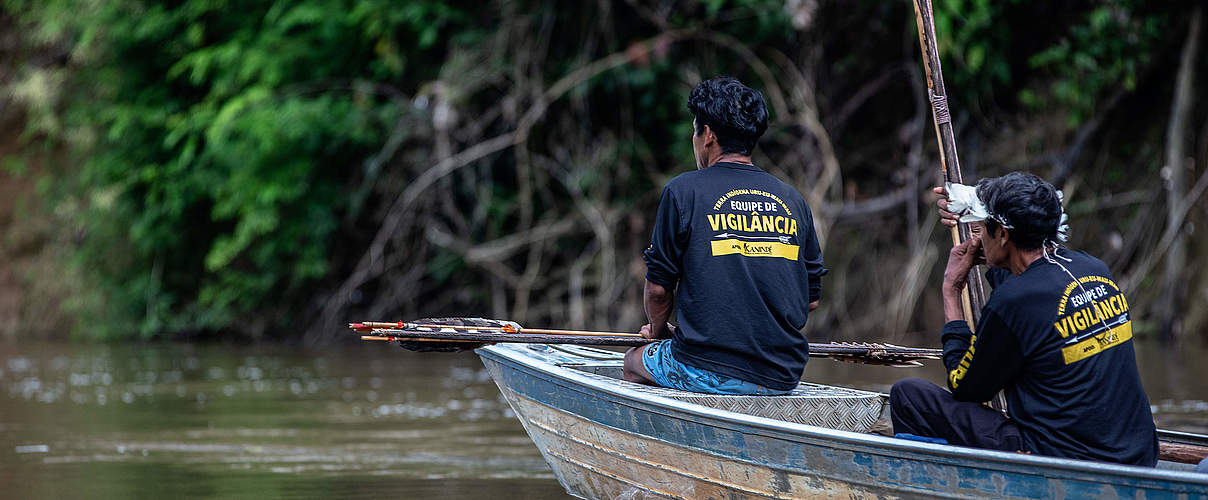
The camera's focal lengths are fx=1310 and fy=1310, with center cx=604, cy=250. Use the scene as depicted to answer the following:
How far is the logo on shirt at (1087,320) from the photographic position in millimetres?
3160

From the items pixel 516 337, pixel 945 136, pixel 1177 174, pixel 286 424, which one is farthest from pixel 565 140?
pixel 945 136

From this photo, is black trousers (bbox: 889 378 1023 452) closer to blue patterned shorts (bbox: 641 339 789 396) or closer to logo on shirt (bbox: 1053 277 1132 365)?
logo on shirt (bbox: 1053 277 1132 365)

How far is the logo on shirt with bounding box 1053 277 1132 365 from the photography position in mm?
3160

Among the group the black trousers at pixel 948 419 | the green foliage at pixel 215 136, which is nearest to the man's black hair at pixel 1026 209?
the black trousers at pixel 948 419

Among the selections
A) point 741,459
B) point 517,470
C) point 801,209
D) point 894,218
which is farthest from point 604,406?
point 894,218

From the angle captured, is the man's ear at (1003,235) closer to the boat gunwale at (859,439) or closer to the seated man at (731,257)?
the boat gunwale at (859,439)

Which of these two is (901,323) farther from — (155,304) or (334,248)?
(155,304)

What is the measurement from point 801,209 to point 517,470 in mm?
1970

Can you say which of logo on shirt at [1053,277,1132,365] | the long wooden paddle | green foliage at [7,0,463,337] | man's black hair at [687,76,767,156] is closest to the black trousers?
logo on shirt at [1053,277,1132,365]

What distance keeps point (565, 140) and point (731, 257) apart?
8150mm

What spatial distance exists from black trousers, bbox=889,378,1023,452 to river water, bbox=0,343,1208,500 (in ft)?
5.18

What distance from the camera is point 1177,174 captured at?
387 inches

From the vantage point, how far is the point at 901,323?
10219 millimetres

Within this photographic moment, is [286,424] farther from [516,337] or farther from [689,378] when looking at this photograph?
[689,378]
